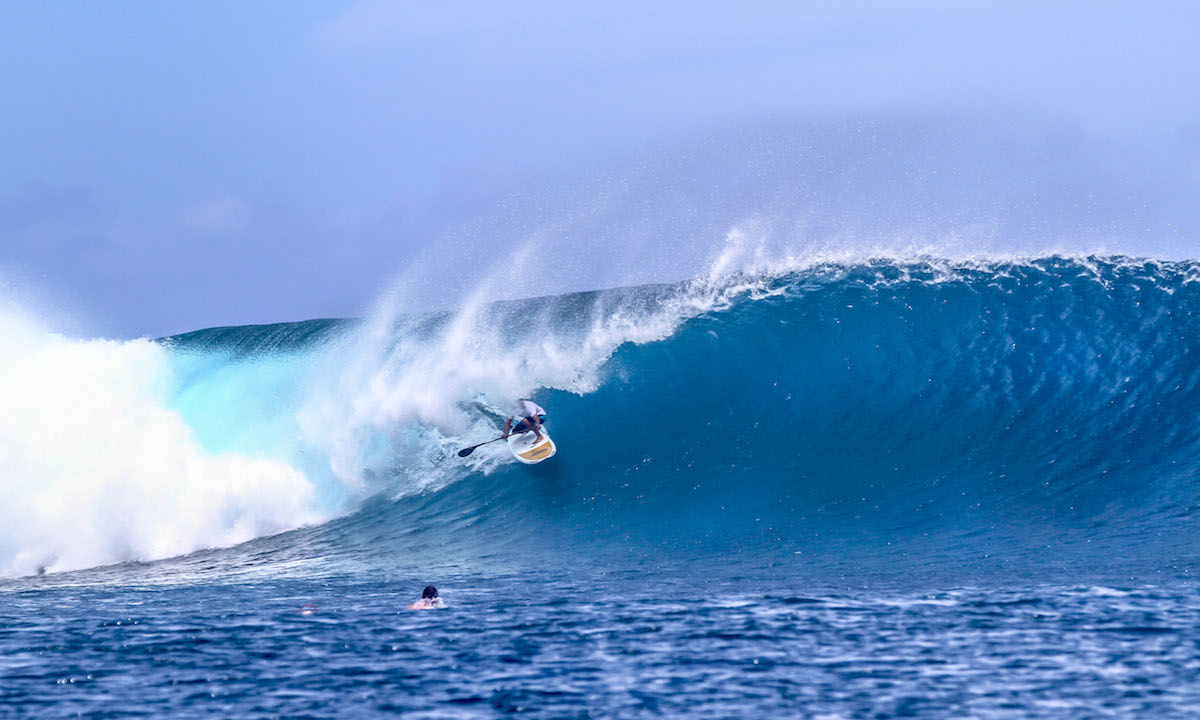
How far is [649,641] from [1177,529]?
708cm


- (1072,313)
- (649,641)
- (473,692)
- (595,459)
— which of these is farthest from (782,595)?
(1072,313)

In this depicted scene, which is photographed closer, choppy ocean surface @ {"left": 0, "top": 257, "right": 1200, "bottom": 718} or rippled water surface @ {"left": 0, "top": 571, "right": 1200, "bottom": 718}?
rippled water surface @ {"left": 0, "top": 571, "right": 1200, "bottom": 718}

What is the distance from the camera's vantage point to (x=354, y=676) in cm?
802

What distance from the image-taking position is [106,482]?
1559cm

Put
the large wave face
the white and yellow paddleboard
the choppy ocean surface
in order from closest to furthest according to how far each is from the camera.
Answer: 1. the choppy ocean surface
2. the large wave face
3. the white and yellow paddleboard

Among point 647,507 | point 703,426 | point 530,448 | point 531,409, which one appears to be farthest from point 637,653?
point 703,426

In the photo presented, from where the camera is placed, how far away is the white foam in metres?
14.8

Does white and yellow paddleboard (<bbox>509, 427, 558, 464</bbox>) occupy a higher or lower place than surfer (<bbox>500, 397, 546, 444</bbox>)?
lower

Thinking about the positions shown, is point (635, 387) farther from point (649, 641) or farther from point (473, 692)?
point (473, 692)

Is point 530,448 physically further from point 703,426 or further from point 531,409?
point 703,426

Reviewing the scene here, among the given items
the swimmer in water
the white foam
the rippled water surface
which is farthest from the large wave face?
the swimmer in water

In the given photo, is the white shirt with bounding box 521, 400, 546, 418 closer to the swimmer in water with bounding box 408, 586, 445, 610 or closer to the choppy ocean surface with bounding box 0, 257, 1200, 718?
the choppy ocean surface with bounding box 0, 257, 1200, 718

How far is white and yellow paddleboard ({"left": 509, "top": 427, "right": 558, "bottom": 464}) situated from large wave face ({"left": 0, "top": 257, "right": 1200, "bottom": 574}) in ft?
0.63

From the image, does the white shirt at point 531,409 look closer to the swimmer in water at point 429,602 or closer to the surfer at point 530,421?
the surfer at point 530,421
